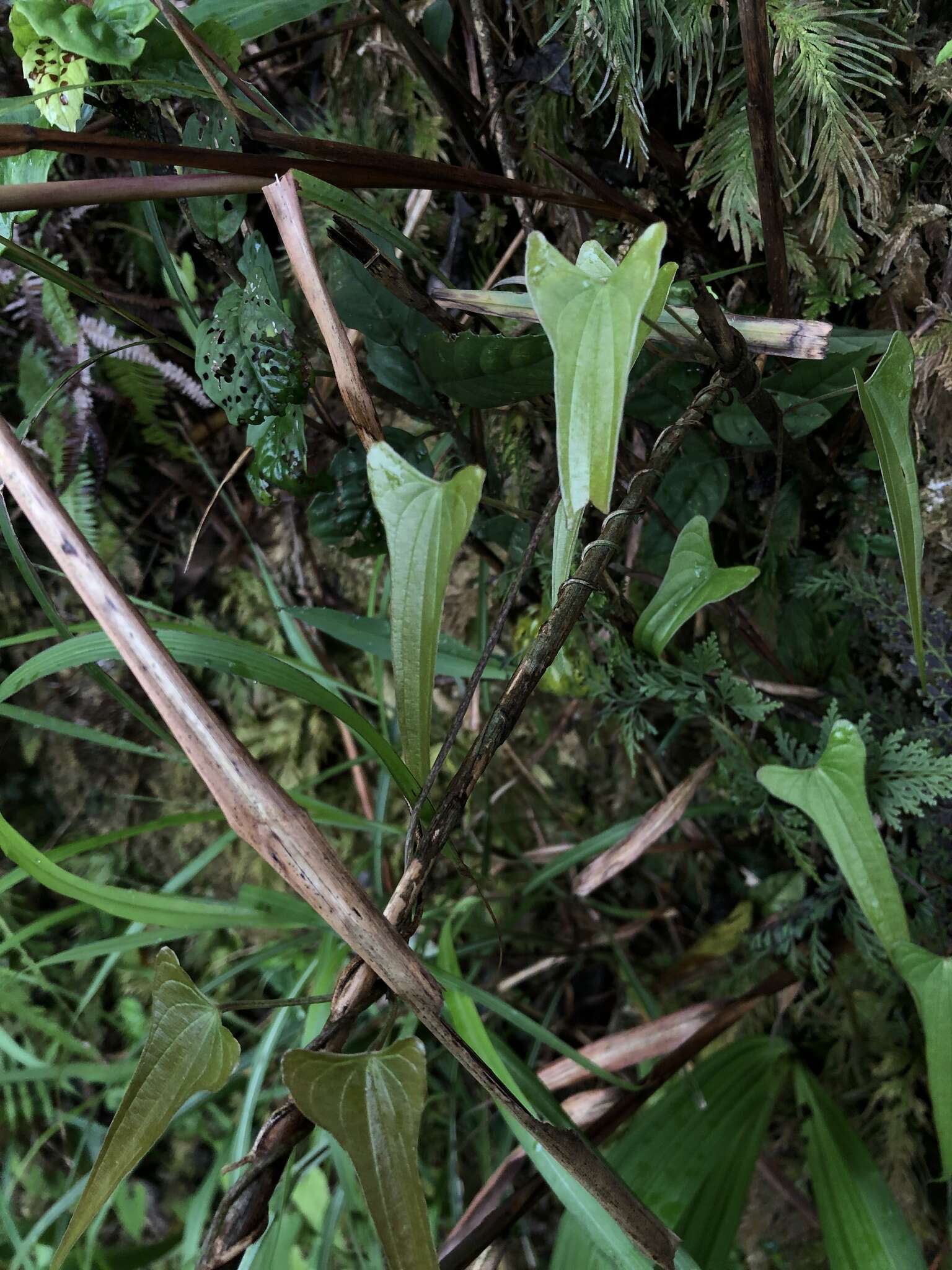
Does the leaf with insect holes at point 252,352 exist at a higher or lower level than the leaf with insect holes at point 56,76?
lower

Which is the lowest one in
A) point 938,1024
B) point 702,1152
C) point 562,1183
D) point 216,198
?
point 702,1152

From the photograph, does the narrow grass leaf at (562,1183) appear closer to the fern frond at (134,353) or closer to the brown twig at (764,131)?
the brown twig at (764,131)

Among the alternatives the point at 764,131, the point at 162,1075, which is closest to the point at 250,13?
the point at 764,131

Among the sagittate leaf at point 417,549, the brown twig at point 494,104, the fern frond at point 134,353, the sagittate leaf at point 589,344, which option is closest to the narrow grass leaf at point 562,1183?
the sagittate leaf at point 417,549

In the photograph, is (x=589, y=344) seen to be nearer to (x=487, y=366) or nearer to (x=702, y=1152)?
(x=487, y=366)

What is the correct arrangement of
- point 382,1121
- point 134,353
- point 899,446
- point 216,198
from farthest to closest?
point 134,353
point 216,198
point 899,446
point 382,1121

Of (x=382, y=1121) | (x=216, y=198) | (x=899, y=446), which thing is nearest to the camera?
(x=382, y=1121)
